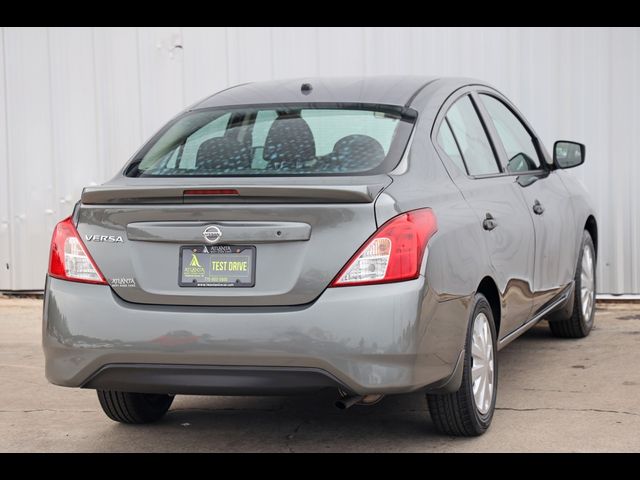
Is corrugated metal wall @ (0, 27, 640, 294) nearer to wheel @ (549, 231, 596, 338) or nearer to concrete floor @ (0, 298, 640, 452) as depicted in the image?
wheel @ (549, 231, 596, 338)

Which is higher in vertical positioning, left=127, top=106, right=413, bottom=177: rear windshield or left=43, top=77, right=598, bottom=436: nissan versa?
left=127, top=106, right=413, bottom=177: rear windshield

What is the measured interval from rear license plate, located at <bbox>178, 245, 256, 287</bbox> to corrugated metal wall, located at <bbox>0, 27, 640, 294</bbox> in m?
4.97

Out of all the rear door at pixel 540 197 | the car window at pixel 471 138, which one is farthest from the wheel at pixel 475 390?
the rear door at pixel 540 197

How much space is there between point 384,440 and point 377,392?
0.79 m

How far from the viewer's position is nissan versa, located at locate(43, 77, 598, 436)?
4.08 metres

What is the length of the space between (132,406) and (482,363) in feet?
5.33

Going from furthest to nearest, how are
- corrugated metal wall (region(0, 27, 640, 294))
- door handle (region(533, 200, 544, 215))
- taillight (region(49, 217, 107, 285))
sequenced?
corrugated metal wall (region(0, 27, 640, 294)), door handle (region(533, 200, 544, 215)), taillight (region(49, 217, 107, 285))

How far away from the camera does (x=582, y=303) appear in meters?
7.05

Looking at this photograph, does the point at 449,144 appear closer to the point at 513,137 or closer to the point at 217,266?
the point at 513,137

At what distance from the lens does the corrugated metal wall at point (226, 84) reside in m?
8.58

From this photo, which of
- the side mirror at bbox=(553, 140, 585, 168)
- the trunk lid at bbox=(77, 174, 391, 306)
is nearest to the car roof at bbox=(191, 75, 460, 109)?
the trunk lid at bbox=(77, 174, 391, 306)

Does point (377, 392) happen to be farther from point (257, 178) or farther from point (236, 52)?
point (236, 52)

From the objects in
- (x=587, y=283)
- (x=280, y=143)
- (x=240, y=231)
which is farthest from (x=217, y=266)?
(x=587, y=283)

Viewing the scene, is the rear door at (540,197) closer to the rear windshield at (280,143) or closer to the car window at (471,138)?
the car window at (471,138)
